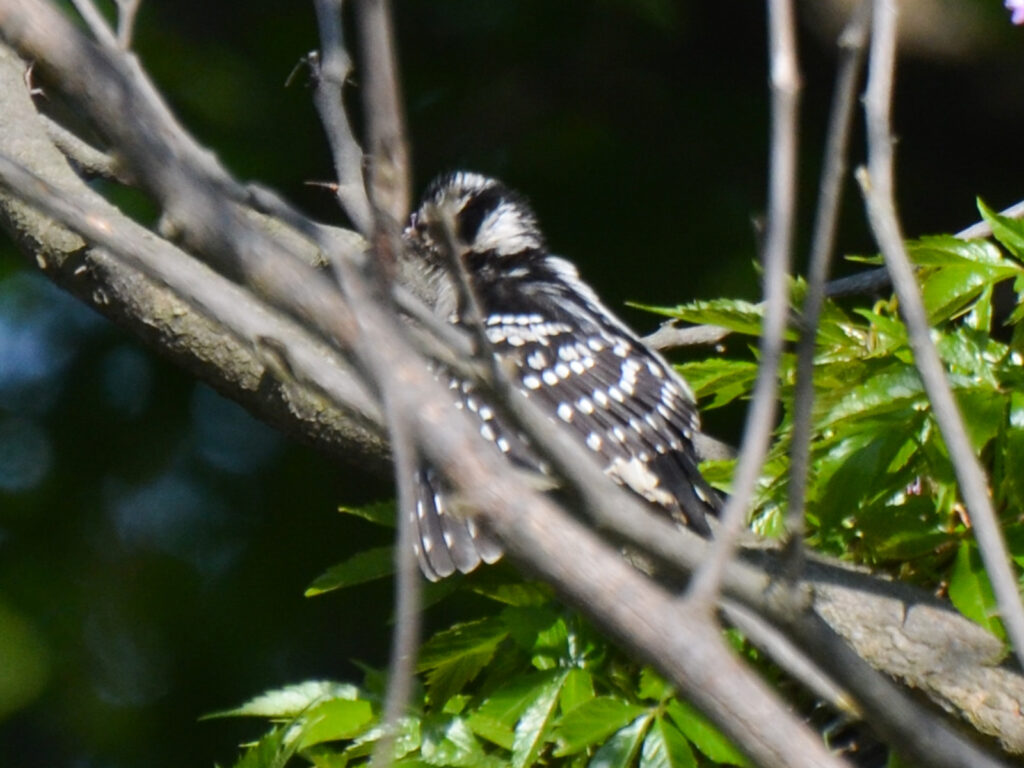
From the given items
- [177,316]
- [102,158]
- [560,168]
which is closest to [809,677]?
[177,316]

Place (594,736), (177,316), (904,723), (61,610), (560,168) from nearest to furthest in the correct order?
(904,723) → (594,736) → (177,316) → (61,610) → (560,168)

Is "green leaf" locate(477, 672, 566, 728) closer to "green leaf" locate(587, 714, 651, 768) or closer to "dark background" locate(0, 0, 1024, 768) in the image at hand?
"green leaf" locate(587, 714, 651, 768)

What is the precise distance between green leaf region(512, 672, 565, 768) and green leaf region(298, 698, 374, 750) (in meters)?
0.24

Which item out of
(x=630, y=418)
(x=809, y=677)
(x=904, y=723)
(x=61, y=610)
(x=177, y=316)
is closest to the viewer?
(x=904, y=723)

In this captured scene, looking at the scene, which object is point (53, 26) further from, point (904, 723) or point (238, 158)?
point (238, 158)

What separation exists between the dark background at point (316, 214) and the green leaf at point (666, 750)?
198cm

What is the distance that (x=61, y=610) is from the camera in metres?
4.10

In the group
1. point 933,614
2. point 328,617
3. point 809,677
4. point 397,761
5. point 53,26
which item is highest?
point 53,26

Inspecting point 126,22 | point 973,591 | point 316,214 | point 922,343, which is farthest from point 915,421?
point 316,214

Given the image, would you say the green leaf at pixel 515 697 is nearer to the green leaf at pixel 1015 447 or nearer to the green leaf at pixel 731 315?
the green leaf at pixel 731 315

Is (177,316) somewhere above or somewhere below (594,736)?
above

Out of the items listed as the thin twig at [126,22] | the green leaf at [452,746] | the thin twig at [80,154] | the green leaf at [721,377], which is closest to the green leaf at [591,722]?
the green leaf at [452,746]

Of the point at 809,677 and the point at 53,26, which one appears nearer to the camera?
the point at 53,26

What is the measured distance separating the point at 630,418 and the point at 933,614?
0.96m
